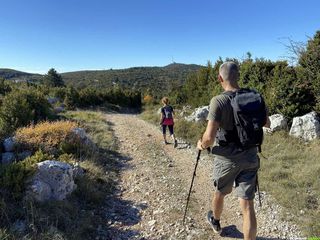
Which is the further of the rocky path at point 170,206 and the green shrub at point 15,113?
the green shrub at point 15,113

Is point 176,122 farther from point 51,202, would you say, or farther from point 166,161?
point 51,202

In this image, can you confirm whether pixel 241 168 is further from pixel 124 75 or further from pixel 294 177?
pixel 124 75

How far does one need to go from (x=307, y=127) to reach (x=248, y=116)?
7129mm

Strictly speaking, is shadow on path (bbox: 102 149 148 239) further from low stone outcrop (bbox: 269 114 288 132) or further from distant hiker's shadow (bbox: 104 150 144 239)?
low stone outcrop (bbox: 269 114 288 132)

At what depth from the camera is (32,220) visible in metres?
4.71

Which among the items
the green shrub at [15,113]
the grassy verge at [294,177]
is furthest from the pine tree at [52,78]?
the grassy verge at [294,177]

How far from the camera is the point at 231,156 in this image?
13.7 feet

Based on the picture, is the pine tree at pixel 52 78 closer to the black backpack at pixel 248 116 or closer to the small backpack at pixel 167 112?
the small backpack at pixel 167 112

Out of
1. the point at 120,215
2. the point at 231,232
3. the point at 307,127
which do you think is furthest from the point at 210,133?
the point at 307,127

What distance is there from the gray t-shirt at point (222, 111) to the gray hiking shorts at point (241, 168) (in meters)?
0.40

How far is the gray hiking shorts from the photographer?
411 cm

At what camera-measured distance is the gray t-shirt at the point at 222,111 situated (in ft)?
13.0

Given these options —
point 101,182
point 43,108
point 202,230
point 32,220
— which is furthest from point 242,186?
point 43,108

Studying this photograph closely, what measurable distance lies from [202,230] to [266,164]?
3.57 metres
